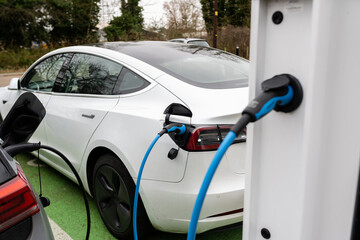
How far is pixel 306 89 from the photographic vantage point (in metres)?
0.69

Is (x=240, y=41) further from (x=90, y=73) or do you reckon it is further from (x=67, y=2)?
(x=90, y=73)

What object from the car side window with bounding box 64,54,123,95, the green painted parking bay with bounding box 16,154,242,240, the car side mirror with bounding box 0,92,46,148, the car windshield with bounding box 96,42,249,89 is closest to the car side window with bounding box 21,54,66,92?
the car side window with bounding box 64,54,123,95

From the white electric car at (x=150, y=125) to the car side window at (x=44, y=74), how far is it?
4.6 inches

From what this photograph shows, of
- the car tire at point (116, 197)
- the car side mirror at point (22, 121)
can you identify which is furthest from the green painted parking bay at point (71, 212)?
the car side mirror at point (22, 121)

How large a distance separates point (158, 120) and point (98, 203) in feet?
3.48

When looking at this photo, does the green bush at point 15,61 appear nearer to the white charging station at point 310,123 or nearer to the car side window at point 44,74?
the car side window at point 44,74

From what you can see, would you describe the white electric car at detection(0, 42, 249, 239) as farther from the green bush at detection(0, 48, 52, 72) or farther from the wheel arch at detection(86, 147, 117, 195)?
the green bush at detection(0, 48, 52, 72)

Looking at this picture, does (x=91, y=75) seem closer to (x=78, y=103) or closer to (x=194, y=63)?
(x=78, y=103)

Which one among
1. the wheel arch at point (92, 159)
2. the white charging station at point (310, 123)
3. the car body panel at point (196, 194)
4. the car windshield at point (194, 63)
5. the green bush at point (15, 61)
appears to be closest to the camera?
the white charging station at point (310, 123)

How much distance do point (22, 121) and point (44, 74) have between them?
2.32 meters

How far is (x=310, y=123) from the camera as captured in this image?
68 cm

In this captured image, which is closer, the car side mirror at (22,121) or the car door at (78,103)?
the car side mirror at (22,121)

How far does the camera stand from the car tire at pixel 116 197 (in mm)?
2170

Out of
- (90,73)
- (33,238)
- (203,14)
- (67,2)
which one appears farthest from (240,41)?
(33,238)
